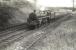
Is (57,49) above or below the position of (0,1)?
below

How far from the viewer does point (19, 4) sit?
3241cm

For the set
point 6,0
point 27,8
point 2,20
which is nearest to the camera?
point 2,20

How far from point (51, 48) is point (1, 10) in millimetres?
13669

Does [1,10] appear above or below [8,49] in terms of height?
above

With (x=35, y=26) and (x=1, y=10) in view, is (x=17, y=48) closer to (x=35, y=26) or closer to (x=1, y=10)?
(x=35, y=26)

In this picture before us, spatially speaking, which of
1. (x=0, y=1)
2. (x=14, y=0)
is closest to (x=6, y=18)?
(x=0, y=1)

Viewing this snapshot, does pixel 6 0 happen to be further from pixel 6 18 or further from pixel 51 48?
→ pixel 51 48

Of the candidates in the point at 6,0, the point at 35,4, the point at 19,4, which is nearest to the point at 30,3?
the point at 35,4

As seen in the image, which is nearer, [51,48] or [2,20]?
[51,48]

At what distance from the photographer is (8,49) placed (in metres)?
10.3

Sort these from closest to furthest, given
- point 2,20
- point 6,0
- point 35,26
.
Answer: point 35,26
point 2,20
point 6,0

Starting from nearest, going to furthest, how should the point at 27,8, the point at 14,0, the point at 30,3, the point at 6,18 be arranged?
the point at 6,18 → the point at 14,0 → the point at 27,8 → the point at 30,3

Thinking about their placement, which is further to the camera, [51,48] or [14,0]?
[14,0]

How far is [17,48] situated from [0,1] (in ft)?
48.1
